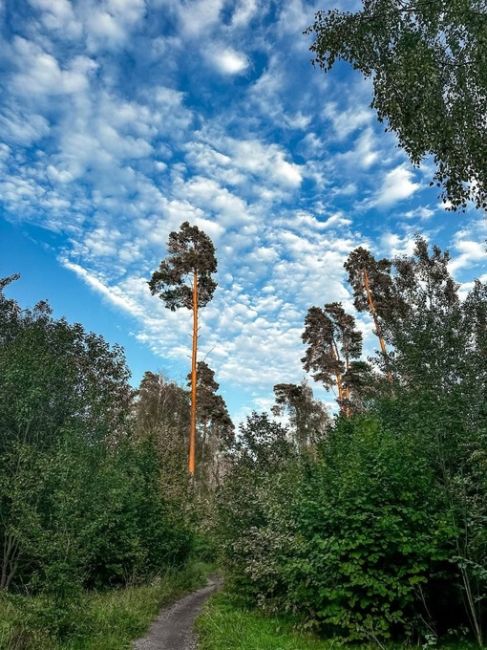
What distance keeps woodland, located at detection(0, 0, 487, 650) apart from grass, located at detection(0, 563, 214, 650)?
46 millimetres

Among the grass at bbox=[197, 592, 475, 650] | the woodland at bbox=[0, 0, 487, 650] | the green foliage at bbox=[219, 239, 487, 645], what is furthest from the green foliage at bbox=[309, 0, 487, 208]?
the grass at bbox=[197, 592, 475, 650]

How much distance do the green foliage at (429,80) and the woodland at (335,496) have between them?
0.12 feet

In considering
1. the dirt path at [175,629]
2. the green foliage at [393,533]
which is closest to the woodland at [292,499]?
the green foliage at [393,533]

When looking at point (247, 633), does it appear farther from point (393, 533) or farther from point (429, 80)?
point (429, 80)

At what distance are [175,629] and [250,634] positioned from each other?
305cm

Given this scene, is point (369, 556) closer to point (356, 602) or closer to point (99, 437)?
point (356, 602)

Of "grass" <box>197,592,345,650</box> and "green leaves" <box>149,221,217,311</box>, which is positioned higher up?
"green leaves" <box>149,221,217,311</box>

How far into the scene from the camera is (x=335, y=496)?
7812 millimetres

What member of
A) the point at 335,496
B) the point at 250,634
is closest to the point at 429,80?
the point at 335,496

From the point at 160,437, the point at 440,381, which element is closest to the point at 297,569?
the point at 440,381

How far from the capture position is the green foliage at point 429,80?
8.51 meters

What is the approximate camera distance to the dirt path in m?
8.46

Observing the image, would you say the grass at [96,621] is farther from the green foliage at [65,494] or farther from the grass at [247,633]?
the grass at [247,633]

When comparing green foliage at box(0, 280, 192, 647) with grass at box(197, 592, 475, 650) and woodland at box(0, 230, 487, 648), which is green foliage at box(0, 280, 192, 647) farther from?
grass at box(197, 592, 475, 650)
